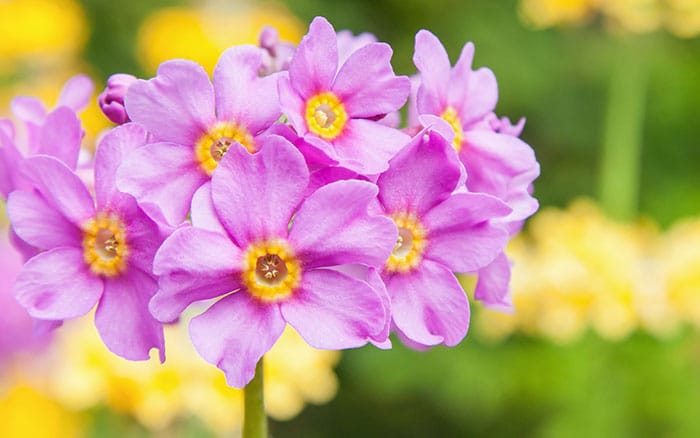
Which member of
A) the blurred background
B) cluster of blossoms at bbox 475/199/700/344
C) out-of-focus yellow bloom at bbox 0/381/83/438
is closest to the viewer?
the blurred background

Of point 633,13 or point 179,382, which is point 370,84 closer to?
point 179,382

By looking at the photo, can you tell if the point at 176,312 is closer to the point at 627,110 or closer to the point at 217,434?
the point at 217,434

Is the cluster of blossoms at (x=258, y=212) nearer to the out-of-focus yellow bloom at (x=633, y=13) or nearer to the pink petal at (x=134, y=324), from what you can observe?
the pink petal at (x=134, y=324)

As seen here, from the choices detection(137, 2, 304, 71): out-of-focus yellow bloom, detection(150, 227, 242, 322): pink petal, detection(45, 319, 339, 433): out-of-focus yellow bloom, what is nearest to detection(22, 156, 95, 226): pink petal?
detection(150, 227, 242, 322): pink petal

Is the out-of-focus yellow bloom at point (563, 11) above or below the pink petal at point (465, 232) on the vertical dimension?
above

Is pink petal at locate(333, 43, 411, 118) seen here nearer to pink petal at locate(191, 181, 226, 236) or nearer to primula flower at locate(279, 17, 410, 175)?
primula flower at locate(279, 17, 410, 175)

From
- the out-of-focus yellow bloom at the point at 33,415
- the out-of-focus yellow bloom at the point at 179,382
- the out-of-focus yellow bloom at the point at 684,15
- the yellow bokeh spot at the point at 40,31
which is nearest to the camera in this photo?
the out-of-focus yellow bloom at the point at 179,382

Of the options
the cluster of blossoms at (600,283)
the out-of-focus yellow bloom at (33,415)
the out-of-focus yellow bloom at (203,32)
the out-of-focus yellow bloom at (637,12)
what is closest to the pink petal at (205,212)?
the cluster of blossoms at (600,283)
